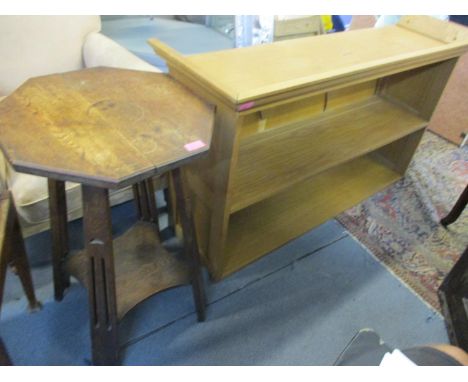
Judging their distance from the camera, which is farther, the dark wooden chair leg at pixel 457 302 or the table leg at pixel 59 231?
the dark wooden chair leg at pixel 457 302

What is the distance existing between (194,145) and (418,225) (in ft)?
4.64

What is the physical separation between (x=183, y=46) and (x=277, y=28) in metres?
0.59

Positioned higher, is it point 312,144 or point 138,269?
point 312,144

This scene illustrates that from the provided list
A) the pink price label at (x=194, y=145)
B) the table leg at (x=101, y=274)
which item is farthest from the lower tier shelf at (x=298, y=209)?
the pink price label at (x=194, y=145)

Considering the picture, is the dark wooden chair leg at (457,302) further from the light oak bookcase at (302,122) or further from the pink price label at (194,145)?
the pink price label at (194,145)

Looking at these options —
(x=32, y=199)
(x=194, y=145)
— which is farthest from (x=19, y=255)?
(x=194, y=145)

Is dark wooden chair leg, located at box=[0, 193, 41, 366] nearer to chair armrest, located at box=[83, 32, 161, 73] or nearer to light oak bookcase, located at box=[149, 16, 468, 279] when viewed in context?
light oak bookcase, located at box=[149, 16, 468, 279]

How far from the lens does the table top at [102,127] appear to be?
2.39ft

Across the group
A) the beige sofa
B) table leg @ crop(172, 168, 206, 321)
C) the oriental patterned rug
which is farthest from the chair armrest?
the oriental patterned rug

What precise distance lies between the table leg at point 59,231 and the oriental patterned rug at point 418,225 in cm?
120

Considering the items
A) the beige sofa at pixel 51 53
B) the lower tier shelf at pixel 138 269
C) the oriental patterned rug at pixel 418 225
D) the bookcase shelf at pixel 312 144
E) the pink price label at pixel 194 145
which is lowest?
the oriental patterned rug at pixel 418 225

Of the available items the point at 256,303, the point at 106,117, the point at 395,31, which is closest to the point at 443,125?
the point at 395,31

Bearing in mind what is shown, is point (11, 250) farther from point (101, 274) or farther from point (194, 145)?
point (194, 145)

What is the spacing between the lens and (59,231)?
1.13 m
